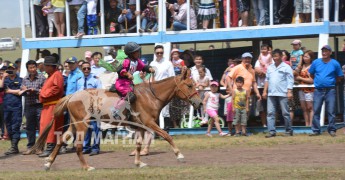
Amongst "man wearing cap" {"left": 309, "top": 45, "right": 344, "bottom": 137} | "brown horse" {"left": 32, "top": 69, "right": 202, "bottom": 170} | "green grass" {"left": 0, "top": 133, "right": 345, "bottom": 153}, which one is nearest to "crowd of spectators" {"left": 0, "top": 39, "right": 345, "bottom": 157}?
"man wearing cap" {"left": 309, "top": 45, "right": 344, "bottom": 137}

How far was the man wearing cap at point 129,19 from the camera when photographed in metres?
21.5

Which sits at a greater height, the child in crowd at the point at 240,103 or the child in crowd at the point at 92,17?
the child in crowd at the point at 92,17

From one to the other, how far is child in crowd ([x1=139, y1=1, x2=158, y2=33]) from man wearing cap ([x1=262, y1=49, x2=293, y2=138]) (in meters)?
4.11

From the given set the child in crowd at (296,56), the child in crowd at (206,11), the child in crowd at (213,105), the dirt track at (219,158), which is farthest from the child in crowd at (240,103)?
the child in crowd at (206,11)

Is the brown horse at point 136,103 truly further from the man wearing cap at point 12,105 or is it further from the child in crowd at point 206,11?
the child in crowd at point 206,11

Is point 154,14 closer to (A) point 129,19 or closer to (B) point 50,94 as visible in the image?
(A) point 129,19

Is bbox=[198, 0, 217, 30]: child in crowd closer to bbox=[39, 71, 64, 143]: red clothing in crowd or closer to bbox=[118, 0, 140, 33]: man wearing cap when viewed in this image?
bbox=[118, 0, 140, 33]: man wearing cap

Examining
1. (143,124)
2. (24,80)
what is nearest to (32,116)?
(24,80)

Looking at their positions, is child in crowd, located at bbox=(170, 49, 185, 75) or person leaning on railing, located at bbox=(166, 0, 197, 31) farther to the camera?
person leaning on railing, located at bbox=(166, 0, 197, 31)

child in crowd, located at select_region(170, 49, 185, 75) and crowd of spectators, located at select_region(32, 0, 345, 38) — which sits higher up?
crowd of spectators, located at select_region(32, 0, 345, 38)

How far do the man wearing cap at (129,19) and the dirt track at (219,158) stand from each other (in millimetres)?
5378

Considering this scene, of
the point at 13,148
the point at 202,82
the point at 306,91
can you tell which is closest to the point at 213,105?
the point at 202,82

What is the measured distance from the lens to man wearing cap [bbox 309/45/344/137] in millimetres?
17844

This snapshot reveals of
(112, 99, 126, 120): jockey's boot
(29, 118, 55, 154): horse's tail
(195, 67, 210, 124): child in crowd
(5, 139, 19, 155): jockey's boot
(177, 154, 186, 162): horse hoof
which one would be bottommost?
(5, 139, 19, 155): jockey's boot
